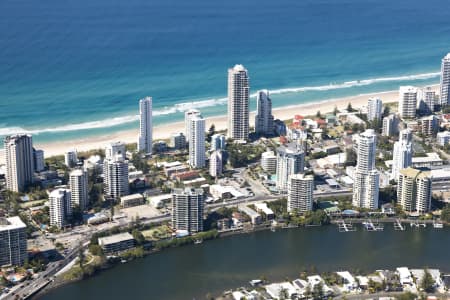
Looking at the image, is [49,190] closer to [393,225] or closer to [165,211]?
[165,211]

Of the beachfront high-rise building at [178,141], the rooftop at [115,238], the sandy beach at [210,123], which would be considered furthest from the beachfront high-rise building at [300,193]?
the sandy beach at [210,123]

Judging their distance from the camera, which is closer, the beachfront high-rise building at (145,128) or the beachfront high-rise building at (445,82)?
the beachfront high-rise building at (145,128)

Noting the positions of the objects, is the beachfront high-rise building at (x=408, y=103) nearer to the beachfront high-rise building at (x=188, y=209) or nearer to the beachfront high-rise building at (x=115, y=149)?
the beachfront high-rise building at (x=115, y=149)

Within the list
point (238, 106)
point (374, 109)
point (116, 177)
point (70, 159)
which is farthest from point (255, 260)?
point (374, 109)

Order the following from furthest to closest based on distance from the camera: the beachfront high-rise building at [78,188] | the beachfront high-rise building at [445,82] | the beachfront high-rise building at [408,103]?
the beachfront high-rise building at [445,82] < the beachfront high-rise building at [408,103] < the beachfront high-rise building at [78,188]

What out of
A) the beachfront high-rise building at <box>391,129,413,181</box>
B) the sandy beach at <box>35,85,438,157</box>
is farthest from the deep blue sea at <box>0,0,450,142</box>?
the beachfront high-rise building at <box>391,129,413,181</box>

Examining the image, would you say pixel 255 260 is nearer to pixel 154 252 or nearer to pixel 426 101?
pixel 154 252

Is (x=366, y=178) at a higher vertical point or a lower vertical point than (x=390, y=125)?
lower
